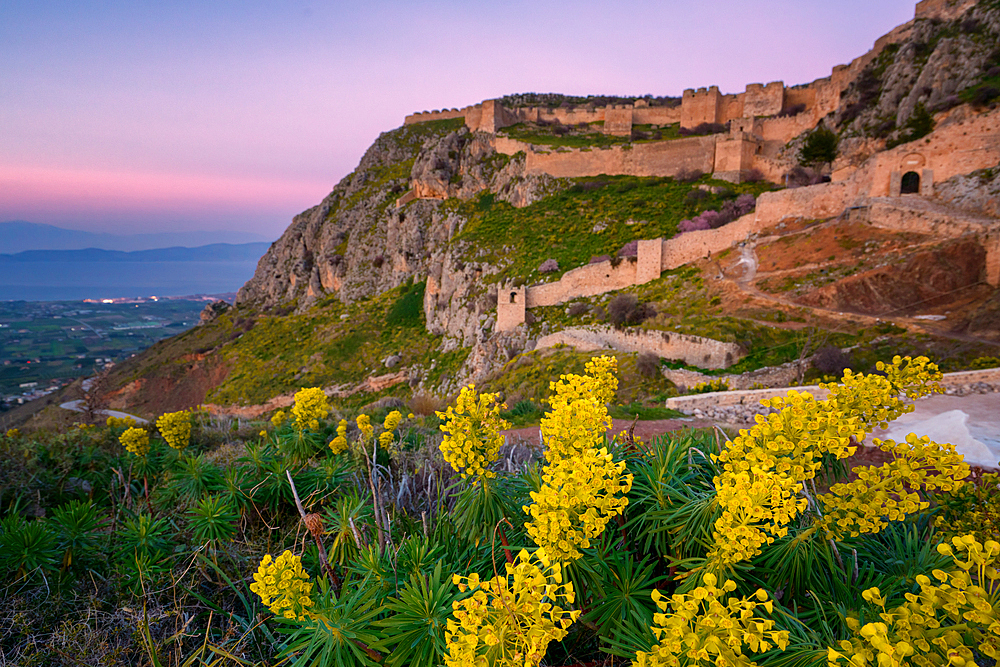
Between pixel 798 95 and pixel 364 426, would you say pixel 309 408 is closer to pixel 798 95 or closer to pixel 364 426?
pixel 364 426

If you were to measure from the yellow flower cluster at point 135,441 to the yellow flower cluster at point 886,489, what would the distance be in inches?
252

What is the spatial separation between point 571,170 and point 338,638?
4508 centimetres

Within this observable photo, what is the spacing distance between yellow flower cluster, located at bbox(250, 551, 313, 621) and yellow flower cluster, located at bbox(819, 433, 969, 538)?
2411mm

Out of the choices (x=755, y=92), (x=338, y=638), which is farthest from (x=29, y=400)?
(x=755, y=92)

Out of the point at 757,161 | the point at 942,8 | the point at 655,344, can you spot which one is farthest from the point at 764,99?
the point at 655,344

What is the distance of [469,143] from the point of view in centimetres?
4981

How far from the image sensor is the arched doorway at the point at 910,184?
22328 millimetres

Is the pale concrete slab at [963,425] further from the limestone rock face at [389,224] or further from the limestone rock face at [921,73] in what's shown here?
the limestone rock face at [389,224]

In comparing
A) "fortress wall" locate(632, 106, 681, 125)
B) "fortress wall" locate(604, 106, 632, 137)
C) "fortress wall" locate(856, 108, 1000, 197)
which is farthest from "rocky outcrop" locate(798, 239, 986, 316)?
"fortress wall" locate(632, 106, 681, 125)

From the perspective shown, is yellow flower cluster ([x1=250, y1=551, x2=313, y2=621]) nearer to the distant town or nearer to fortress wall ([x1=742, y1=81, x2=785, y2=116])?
the distant town

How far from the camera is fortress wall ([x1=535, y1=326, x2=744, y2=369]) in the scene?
1758 centimetres

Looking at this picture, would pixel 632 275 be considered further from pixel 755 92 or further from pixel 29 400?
pixel 29 400

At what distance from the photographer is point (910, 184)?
74.1 ft

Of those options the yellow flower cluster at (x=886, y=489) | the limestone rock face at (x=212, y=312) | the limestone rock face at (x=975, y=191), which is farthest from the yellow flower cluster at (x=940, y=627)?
the limestone rock face at (x=212, y=312)
